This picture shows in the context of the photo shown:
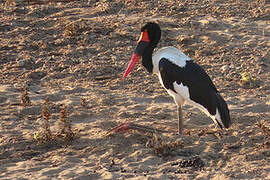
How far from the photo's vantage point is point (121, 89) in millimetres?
8219

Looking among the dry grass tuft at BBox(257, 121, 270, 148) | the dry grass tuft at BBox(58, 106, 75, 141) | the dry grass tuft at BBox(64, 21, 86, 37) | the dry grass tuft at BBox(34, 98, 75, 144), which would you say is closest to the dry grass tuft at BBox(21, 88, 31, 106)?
the dry grass tuft at BBox(34, 98, 75, 144)

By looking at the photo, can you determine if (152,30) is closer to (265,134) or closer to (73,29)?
(265,134)

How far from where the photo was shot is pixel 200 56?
9.14 metres

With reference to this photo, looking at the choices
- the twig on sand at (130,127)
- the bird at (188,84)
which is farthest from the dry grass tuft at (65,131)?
the bird at (188,84)

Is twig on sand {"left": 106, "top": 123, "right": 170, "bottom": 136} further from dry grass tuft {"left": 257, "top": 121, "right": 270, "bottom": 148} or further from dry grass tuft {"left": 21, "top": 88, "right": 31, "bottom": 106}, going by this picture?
dry grass tuft {"left": 21, "top": 88, "right": 31, "bottom": 106}

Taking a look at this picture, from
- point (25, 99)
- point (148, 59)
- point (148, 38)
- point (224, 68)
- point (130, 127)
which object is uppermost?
point (148, 38)

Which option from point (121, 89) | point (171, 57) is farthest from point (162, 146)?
point (121, 89)

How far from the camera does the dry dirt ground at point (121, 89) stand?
5863 millimetres

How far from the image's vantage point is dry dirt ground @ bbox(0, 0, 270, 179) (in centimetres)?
586

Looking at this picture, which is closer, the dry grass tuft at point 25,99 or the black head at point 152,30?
the black head at point 152,30

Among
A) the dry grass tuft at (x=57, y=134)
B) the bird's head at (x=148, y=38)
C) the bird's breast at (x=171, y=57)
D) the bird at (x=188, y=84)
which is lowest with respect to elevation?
the dry grass tuft at (x=57, y=134)

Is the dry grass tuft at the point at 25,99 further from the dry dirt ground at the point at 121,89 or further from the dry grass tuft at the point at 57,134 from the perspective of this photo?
the dry grass tuft at the point at 57,134

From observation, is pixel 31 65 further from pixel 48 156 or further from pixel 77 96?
pixel 48 156

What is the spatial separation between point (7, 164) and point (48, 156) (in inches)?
18.9
